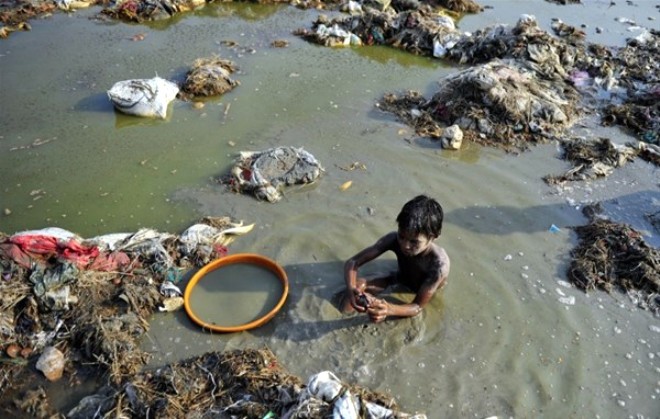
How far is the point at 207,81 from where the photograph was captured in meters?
6.77

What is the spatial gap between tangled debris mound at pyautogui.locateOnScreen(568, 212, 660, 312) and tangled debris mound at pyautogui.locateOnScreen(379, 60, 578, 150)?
5.81 ft

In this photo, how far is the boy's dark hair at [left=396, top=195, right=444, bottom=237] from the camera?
3.36 metres

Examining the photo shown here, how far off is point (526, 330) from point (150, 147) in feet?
14.6

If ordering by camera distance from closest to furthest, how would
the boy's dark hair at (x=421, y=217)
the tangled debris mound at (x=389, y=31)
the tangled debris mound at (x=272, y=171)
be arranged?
the boy's dark hair at (x=421, y=217) → the tangled debris mound at (x=272, y=171) → the tangled debris mound at (x=389, y=31)

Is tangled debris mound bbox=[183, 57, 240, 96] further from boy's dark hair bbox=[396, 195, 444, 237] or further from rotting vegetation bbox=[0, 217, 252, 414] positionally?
boy's dark hair bbox=[396, 195, 444, 237]

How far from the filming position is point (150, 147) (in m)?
5.84

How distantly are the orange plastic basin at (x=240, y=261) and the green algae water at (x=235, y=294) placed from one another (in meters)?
0.03

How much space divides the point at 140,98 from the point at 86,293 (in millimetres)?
3146

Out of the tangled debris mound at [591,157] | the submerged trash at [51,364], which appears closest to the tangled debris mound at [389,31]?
the tangled debris mound at [591,157]

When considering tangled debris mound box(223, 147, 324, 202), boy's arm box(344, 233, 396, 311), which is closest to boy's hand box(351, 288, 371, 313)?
boy's arm box(344, 233, 396, 311)

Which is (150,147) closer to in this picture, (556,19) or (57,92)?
(57,92)

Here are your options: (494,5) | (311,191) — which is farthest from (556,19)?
(311,191)

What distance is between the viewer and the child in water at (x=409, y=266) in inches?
133

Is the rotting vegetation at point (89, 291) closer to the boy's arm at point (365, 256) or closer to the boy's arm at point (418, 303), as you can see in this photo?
the boy's arm at point (365, 256)
